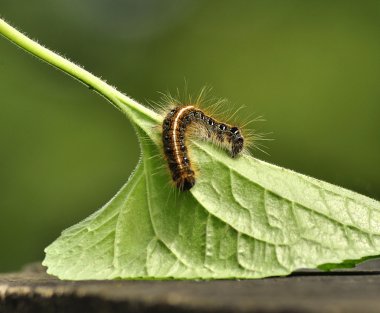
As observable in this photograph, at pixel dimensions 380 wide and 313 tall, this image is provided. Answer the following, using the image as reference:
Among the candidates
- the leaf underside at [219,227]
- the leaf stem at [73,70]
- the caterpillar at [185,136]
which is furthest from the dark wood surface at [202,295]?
the leaf stem at [73,70]

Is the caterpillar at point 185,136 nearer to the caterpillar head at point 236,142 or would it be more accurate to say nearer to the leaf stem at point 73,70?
the caterpillar head at point 236,142

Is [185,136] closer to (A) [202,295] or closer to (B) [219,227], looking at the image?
(B) [219,227]

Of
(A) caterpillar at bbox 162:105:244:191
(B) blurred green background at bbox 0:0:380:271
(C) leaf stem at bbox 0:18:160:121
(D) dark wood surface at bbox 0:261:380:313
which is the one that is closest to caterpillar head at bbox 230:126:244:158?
(A) caterpillar at bbox 162:105:244:191

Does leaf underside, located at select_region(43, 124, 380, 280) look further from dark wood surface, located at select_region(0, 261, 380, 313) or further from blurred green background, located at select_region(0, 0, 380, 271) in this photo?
blurred green background, located at select_region(0, 0, 380, 271)

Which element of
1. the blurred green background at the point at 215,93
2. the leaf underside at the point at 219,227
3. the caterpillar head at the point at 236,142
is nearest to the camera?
the leaf underside at the point at 219,227

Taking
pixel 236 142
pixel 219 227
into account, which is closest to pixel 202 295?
pixel 219 227

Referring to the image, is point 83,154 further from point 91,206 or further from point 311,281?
point 311,281
